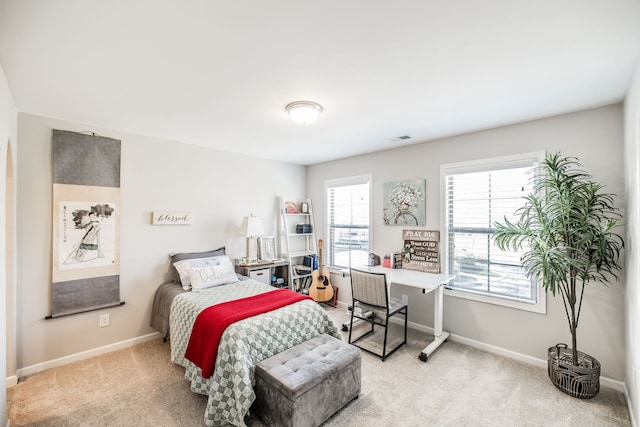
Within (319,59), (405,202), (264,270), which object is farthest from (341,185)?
(319,59)

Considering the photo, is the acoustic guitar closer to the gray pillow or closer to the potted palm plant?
the gray pillow

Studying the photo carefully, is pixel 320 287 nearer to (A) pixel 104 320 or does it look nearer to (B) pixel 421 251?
(B) pixel 421 251

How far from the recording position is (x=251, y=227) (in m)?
4.04

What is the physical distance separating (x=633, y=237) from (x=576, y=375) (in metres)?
1.18

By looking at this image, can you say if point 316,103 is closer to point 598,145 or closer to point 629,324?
point 598,145

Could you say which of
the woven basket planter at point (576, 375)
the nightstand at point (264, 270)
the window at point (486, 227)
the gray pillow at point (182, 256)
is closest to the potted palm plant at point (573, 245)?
the woven basket planter at point (576, 375)

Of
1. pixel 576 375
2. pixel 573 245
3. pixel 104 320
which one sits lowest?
pixel 576 375

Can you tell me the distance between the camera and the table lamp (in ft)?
13.2

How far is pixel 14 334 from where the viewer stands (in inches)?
101

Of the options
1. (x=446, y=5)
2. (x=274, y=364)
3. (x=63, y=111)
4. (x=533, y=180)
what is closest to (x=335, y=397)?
(x=274, y=364)

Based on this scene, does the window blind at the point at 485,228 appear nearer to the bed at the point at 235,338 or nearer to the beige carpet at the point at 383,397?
the beige carpet at the point at 383,397

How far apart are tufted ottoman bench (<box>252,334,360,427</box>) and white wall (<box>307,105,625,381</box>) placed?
175cm

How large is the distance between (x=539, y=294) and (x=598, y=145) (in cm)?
146

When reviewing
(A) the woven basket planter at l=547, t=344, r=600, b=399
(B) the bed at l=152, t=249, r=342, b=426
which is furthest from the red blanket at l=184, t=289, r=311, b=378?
(A) the woven basket planter at l=547, t=344, r=600, b=399
